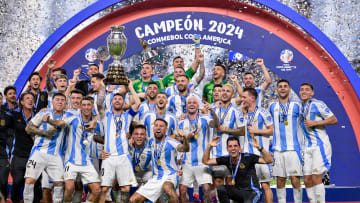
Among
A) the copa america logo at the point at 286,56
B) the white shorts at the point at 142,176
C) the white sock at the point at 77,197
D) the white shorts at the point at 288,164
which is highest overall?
the copa america logo at the point at 286,56

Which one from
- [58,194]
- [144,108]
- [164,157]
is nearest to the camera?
[164,157]

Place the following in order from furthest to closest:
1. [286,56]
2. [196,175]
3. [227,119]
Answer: [286,56]
[227,119]
[196,175]

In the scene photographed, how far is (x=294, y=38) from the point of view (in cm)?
891

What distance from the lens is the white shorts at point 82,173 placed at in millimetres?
6855

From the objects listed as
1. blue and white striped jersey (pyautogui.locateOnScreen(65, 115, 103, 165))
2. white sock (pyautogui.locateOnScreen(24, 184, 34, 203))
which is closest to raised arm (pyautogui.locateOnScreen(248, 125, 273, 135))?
blue and white striped jersey (pyautogui.locateOnScreen(65, 115, 103, 165))

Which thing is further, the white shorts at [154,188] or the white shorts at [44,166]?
the white shorts at [44,166]

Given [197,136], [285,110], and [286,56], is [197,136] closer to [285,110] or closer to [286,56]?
[285,110]

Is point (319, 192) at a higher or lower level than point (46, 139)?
lower

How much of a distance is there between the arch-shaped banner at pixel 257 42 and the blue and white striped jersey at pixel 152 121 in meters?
2.14

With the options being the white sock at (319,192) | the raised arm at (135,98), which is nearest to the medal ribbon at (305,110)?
the white sock at (319,192)

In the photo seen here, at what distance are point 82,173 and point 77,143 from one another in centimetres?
37

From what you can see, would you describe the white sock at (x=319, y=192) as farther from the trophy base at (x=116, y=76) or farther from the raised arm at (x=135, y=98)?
the trophy base at (x=116, y=76)

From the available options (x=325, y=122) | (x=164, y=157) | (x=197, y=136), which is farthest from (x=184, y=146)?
(x=325, y=122)

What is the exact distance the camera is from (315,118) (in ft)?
23.2
